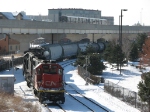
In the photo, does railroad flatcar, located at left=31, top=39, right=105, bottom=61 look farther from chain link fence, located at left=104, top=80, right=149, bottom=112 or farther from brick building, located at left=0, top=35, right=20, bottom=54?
chain link fence, located at left=104, top=80, right=149, bottom=112

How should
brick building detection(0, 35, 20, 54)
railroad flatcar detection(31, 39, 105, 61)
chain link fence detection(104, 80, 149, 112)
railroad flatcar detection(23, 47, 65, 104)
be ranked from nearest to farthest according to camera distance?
chain link fence detection(104, 80, 149, 112) < railroad flatcar detection(23, 47, 65, 104) < railroad flatcar detection(31, 39, 105, 61) < brick building detection(0, 35, 20, 54)

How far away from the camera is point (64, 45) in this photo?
6656 centimetres

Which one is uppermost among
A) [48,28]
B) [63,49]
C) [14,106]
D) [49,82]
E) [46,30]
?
[48,28]


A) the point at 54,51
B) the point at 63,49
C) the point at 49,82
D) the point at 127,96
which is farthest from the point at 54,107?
the point at 63,49

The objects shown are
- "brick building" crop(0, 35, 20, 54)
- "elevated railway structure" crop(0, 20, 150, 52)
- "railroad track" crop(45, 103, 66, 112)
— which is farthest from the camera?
"brick building" crop(0, 35, 20, 54)

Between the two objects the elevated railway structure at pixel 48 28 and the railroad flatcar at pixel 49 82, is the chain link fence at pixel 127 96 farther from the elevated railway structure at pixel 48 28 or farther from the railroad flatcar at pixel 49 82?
the elevated railway structure at pixel 48 28

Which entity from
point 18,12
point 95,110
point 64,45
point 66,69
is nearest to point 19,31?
point 64,45

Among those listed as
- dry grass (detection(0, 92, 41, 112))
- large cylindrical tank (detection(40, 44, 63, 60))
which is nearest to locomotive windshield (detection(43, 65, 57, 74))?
dry grass (detection(0, 92, 41, 112))

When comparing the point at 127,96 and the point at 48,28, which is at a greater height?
the point at 48,28

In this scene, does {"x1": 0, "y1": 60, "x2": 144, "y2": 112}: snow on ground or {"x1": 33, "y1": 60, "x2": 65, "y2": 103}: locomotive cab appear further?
{"x1": 0, "y1": 60, "x2": 144, "y2": 112}: snow on ground

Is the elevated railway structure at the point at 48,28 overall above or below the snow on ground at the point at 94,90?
above

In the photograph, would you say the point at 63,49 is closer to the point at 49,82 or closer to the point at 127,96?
the point at 127,96

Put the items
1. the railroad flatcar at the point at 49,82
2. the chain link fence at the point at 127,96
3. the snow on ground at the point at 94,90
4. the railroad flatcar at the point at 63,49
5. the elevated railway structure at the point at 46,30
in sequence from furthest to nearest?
1. the elevated railway structure at the point at 46,30
2. the railroad flatcar at the point at 63,49
3. the snow on ground at the point at 94,90
4. the railroad flatcar at the point at 49,82
5. the chain link fence at the point at 127,96

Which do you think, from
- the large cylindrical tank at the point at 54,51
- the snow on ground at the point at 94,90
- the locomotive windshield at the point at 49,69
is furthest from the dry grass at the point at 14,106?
the large cylindrical tank at the point at 54,51
